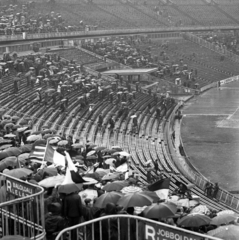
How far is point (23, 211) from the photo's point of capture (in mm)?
10047

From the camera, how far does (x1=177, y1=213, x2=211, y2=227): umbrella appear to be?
11.6 m

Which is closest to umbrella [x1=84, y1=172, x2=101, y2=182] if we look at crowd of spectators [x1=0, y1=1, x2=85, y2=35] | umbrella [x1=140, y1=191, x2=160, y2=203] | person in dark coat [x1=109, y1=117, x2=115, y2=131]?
umbrella [x1=140, y1=191, x2=160, y2=203]

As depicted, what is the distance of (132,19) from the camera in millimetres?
80688

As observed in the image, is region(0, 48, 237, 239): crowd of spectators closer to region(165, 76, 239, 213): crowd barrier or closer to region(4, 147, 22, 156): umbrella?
region(4, 147, 22, 156): umbrella

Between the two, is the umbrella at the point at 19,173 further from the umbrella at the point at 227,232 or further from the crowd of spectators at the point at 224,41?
the crowd of spectators at the point at 224,41

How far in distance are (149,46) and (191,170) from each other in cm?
4157

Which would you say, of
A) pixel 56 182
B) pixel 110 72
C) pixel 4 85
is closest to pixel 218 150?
pixel 4 85

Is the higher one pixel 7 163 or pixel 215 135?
pixel 7 163

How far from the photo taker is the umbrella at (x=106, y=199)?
478 inches

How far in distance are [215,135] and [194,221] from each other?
28981 mm

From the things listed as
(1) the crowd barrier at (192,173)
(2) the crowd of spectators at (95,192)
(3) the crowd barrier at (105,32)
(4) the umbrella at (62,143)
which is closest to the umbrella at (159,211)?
(2) the crowd of spectators at (95,192)

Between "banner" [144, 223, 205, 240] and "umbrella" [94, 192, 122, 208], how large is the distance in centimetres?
386

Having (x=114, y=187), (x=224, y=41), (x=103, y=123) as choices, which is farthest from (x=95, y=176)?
(x=224, y=41)

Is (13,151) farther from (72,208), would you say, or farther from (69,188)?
(72,208)
